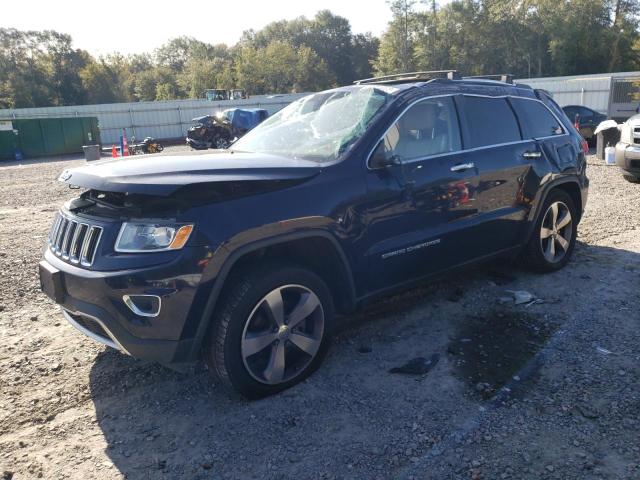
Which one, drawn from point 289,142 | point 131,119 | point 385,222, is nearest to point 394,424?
point 385,222

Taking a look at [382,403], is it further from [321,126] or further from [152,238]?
[321,126]

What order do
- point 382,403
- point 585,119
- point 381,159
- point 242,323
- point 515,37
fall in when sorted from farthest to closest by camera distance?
point 515,37
point 585,119
point 381,159
point 382,403
point 242,323

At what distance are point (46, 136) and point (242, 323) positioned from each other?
87.9ft

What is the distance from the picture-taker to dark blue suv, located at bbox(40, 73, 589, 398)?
288 cm

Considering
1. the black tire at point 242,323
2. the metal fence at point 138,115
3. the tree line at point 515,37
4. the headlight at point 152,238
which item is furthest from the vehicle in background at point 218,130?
the tree line at point 515,37

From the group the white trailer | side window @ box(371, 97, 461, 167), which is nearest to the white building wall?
the white trailer

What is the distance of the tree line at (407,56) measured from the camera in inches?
2275

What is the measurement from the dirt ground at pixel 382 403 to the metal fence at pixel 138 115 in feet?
90.7

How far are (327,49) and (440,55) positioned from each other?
33332mm

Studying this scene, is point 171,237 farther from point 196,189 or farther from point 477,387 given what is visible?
point 477,387

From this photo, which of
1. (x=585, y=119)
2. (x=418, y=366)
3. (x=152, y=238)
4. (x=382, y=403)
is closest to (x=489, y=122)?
(x=418, y=366)

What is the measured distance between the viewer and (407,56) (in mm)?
71938

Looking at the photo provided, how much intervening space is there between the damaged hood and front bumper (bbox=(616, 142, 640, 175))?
7.86 metres

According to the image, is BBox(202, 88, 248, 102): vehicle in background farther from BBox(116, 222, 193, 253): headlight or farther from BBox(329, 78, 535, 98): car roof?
BBox(116, 222, 193, 253): headlight
